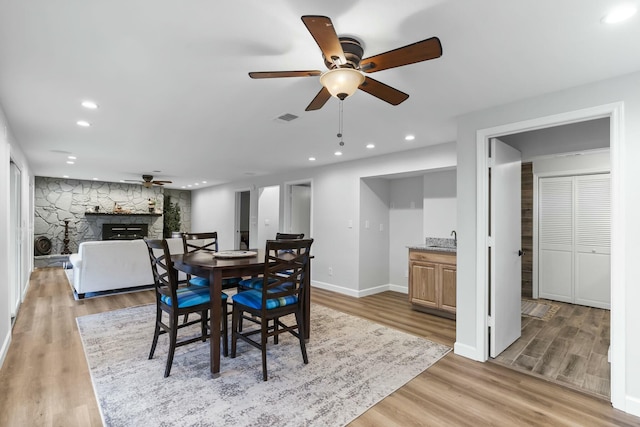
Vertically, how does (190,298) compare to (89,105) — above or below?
below

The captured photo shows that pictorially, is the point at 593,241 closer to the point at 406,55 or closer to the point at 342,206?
the point at 342,206

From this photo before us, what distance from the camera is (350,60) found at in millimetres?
1780

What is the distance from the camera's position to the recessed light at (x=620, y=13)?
58.3 inches

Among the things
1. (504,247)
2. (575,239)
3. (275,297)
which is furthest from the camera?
(575,239)

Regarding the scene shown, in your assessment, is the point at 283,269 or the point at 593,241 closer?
the point at 283,269

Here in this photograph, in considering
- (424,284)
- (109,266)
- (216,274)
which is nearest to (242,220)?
(109,266)

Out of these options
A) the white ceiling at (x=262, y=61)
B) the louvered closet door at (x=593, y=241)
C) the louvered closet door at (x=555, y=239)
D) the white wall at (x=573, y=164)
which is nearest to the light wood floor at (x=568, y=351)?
the louvered closet door at (x=593, y=241)

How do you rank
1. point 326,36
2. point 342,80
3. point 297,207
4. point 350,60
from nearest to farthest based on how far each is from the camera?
point 326,36 < point 342,80 < point 350,60 < point 297,207

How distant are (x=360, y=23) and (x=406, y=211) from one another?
13.8ft

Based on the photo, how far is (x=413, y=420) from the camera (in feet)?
6.54

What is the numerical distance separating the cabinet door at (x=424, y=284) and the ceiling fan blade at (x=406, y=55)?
123 inches

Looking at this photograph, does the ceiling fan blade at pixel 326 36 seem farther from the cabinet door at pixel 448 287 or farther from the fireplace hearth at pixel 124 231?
the fireplace hearth at pixel 124 231

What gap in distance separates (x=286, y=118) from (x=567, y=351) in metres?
3.58

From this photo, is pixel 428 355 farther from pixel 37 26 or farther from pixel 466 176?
pixel 37 26
